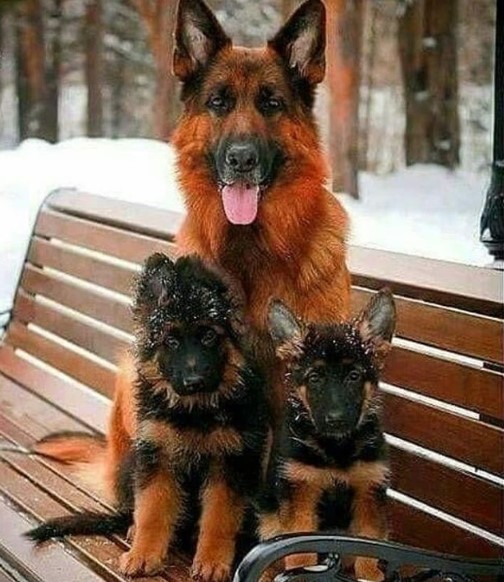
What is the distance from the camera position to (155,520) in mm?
1558

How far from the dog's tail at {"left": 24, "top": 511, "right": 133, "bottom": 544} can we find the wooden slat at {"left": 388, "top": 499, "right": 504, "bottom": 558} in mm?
391

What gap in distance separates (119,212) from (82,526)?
2.48 ft

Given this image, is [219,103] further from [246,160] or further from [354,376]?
[354,376]

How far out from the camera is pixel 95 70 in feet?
6.81

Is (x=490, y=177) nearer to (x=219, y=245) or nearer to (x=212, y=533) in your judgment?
(x=219, y=245)

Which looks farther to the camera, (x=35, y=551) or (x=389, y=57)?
(x=389, y=57)

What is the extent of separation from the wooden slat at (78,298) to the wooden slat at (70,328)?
23 millimetres

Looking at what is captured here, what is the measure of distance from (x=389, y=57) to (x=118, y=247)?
0.62m

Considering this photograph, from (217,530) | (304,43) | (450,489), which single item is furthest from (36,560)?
(304,43)

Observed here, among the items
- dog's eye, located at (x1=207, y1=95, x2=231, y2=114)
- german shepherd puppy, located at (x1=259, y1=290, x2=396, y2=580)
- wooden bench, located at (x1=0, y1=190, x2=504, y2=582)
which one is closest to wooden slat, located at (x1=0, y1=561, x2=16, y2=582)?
wooden bench, located at (x1=0, y1=190, x2=504, y2=582)

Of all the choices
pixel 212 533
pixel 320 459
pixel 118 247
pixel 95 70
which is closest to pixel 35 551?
pixel 212 533

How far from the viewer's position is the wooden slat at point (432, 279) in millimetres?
1561

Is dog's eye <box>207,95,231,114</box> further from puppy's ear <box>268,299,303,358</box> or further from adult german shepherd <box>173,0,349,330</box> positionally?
puppy's ear <box>268,299,303,358</box>

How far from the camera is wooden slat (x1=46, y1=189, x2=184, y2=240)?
2121mm
